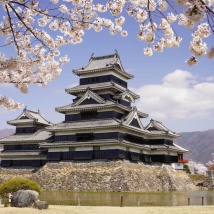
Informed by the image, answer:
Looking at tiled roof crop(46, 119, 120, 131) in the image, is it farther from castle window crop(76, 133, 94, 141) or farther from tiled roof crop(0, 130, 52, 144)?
tiled roof crop(0, 130, 52, 144)

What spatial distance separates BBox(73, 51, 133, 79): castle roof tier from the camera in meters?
41.2

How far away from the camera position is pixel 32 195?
719 inches

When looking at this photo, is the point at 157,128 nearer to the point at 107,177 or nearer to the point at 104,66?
the point at 104,66

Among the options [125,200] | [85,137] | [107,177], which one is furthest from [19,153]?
[125,200]

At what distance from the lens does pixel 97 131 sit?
37.4 m

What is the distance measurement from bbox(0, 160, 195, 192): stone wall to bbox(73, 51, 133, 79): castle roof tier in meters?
11.6

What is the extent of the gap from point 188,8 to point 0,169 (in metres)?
44.7

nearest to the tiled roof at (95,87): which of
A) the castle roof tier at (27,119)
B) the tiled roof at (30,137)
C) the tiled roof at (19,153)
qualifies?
the tiled roof at (30,137)

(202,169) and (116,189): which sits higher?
(202,169)

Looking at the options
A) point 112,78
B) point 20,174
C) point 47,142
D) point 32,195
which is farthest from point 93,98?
point 32,195

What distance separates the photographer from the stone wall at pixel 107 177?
1336 inches

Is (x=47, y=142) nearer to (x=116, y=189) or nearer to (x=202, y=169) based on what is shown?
(x=116, y=189)

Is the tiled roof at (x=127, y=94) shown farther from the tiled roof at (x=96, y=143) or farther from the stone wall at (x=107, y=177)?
the stone wall at (x=107, y=177)

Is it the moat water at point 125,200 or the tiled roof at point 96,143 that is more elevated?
the tiled roof at point 96,143
